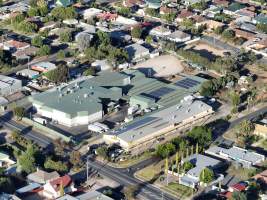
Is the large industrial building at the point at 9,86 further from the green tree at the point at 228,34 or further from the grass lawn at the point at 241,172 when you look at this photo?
the green tree at the point at 228,34

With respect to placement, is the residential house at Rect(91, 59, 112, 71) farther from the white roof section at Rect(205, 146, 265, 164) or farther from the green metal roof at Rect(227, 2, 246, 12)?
the green metal roof at Rect(227, 2, 246, 12)

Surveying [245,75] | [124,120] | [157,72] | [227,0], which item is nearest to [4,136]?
[124,120]

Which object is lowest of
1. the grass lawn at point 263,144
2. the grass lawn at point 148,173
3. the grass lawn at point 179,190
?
the grass lawn at point 148,173

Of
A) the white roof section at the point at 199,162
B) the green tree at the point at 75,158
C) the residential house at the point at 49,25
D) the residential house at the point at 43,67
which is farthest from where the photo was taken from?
the residential house at the point at 49,25

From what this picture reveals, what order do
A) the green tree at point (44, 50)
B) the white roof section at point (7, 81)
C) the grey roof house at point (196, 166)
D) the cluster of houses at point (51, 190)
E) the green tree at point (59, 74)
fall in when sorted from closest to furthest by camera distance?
the cluster of houses at point (51, 190), the grey roof house at point (196, 166), the white roof section at point (7, 81), the green tree at point (59, 74), the green tree at point (44, 50)

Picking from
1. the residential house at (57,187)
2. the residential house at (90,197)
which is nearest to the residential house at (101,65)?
the residential house at (57,187)

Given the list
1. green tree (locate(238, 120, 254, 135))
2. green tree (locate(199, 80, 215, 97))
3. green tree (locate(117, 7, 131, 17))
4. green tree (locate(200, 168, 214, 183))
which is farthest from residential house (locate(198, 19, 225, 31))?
green tree (locate(200, 168, 214, 183))

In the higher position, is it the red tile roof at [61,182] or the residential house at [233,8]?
the residential house at [233,8]

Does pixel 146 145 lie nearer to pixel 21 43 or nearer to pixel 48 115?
pixel 48 115
